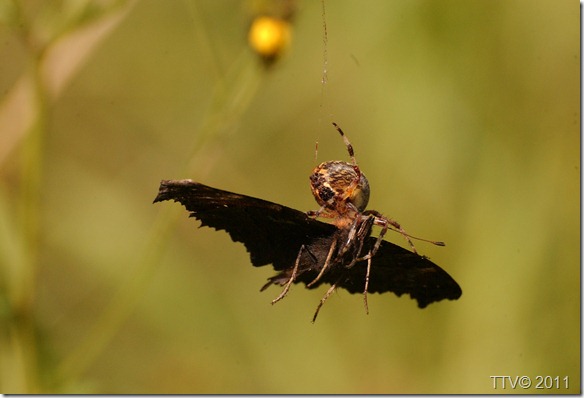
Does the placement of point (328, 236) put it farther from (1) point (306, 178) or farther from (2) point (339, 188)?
(1) point (306, 178)

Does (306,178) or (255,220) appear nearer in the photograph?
(255,220)

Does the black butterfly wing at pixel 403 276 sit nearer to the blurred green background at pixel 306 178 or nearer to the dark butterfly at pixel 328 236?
the dark butterfly at pixel 328 236

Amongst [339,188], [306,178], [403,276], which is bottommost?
[403,276]

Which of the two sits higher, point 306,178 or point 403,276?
point 306,178

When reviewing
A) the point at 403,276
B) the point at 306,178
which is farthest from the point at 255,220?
the point at 306,178

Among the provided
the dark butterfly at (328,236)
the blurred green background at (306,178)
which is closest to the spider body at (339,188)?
the dark butterfly at (328,236)

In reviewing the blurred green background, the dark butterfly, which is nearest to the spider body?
the dark butterfly

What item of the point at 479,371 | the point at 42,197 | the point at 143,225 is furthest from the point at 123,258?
the point at 479,371
